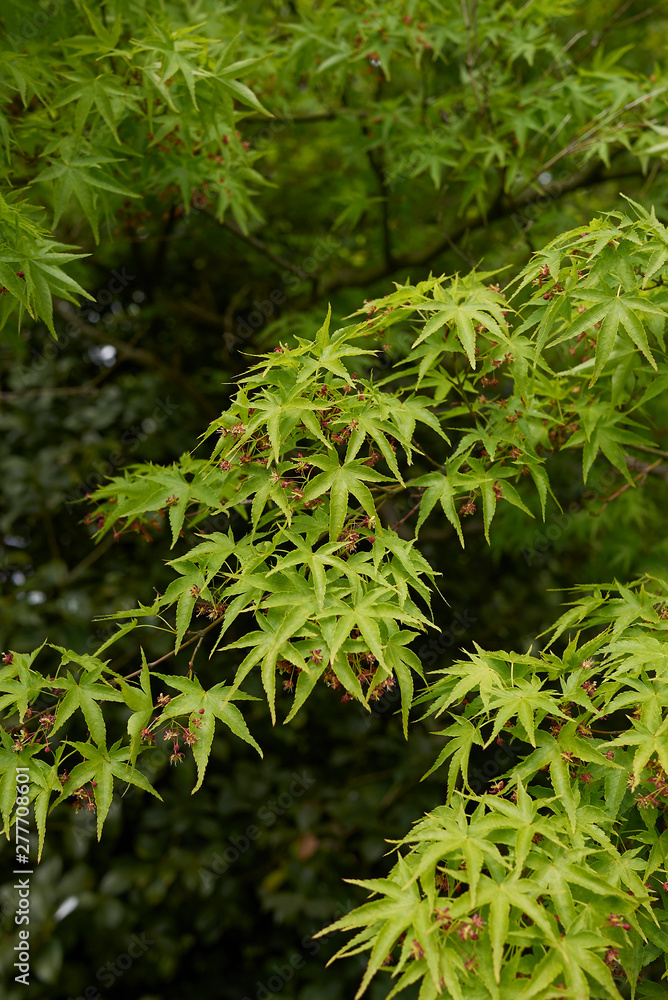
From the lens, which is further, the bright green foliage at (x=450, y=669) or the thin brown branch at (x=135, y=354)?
the thin brown branch at (x=135, y=354)

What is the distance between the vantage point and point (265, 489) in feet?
4.91

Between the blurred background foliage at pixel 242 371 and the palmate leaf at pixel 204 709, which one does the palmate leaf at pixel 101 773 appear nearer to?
the palmate leaf at pixel 204 709

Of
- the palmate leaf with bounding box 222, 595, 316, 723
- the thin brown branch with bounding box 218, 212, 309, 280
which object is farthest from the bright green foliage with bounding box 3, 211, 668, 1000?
the thin brown branch with bounding box 218, 212, 309, 280

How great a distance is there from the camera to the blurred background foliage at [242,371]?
2.93 meters

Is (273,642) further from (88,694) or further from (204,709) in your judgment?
(88,694)

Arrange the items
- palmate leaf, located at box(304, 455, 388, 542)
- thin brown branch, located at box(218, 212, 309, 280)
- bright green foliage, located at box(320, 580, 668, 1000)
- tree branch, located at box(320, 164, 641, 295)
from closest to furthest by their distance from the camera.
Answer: bright green foliage, located at box(320, 580, 668, 1000), palmate leaf, located at box(304, 455, 388, 542), thin brown branch, located at box(218, 212, 309, 280), tree branch, located at box(320, 164, 641, 295)

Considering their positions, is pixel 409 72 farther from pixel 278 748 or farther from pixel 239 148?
pixel 278 748

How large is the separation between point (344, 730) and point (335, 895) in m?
0.84

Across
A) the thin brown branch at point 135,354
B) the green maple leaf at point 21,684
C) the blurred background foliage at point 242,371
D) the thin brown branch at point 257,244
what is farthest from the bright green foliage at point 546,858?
the thin brown branch at point 135,354

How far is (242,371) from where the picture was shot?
325cm

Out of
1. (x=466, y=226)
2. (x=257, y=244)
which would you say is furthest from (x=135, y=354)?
(x=466, y=226)

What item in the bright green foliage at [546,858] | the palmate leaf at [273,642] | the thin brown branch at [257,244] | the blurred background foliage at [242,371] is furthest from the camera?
the thin brown branch at [257,244]

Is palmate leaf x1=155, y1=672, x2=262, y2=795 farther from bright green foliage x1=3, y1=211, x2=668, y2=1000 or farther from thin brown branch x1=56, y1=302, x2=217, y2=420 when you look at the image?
thin brown branch x1=56, y1=302, x2=217, y2=420

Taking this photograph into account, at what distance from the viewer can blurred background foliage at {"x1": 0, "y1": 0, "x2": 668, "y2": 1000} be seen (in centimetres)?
293
